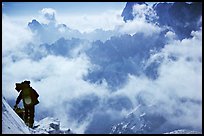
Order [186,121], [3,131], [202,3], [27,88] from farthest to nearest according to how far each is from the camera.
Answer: [186,121]
[27,88]
[202,3]
[3,131]

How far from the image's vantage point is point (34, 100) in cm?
1173

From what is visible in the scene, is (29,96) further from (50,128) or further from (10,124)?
(10,124)

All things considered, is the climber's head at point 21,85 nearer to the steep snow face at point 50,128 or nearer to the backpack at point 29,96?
the backpack at point 29,96

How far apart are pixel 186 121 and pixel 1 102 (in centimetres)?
18643

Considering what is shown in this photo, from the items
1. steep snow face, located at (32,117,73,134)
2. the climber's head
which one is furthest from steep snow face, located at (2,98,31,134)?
the climber's head

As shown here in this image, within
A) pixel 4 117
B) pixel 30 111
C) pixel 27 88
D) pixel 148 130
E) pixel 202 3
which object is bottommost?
pixel 4 117

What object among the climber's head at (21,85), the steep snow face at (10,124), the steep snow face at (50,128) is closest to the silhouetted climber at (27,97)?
the climber's head at (21,85)

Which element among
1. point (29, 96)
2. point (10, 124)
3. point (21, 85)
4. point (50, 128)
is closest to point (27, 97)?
point (29, 96)

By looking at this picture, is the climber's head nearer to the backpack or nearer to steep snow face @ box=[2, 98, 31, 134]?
the backpack

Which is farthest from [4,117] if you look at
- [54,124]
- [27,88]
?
[54,124]

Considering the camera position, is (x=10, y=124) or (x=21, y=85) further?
(x=21, y=85)

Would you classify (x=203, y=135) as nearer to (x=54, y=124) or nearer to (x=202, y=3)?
(x=202, y=3)

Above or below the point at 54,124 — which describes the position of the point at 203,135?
below

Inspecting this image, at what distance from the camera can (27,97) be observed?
11617mm
